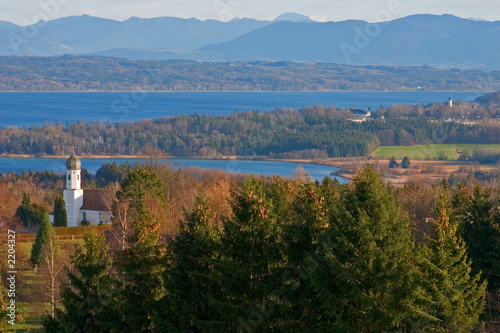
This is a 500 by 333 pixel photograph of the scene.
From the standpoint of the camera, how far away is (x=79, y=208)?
42438mm

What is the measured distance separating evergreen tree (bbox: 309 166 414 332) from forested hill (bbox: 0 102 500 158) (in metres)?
82.6

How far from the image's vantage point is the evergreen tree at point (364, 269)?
11.9m

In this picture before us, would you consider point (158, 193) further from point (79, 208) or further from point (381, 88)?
point (381, 88)

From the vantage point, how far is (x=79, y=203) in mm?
42406

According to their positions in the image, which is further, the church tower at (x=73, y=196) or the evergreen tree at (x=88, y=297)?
the church tower at (x=73, y=196)

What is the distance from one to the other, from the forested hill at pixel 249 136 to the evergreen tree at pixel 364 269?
82568 mm

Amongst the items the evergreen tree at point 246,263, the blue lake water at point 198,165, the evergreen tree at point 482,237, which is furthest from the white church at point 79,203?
the blue lake water at point 198,165

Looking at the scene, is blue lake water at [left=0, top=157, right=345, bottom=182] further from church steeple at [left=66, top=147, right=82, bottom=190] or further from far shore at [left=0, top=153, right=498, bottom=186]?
church steeple at [left=66, top=147, right=82, bottom=190]

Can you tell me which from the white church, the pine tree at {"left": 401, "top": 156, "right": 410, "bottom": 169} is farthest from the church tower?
the pine tree at {"left": 401, "top": 156, "right": 410, "bottom": 169}

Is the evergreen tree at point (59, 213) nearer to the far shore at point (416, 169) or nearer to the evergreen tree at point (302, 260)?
the far shore at point (416, 169)

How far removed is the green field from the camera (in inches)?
Answer: 3287

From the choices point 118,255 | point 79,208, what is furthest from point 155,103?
point 118,255

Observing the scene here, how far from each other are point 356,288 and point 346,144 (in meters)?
89.9

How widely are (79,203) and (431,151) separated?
180 feet
